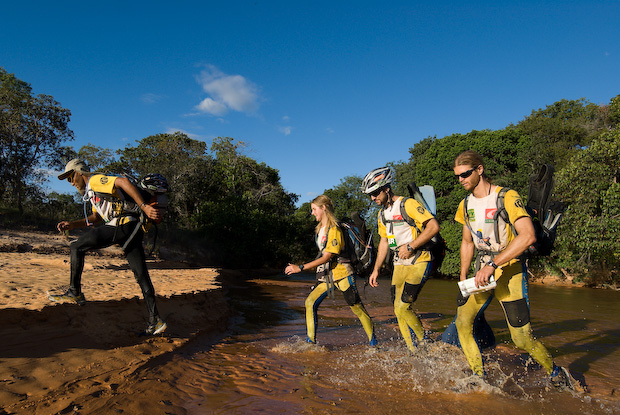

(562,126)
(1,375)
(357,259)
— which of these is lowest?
(1,375)

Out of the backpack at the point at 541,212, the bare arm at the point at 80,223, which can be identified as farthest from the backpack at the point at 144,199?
the backpack at the point at 541,212

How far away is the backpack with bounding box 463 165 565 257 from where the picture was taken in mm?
3342

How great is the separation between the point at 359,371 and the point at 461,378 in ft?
3.58

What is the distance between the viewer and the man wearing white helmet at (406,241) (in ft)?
13.7

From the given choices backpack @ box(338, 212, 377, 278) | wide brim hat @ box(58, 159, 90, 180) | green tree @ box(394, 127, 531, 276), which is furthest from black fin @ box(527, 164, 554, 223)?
green tree @ box(394, 127, 531, 276)

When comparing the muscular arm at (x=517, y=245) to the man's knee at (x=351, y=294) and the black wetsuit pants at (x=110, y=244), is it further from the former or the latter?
the black wetsuit pants at (x=110, y=244)

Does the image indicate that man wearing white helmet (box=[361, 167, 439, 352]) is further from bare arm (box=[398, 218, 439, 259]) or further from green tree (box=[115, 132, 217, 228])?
green tree (box=[115, 132, 217, 228])

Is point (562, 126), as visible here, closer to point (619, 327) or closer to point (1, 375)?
point (619, 327)

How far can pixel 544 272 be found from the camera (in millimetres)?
21578

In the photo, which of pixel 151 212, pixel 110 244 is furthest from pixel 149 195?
pixel 110 244

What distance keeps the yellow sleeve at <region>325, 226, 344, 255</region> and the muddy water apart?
1365 millimetres

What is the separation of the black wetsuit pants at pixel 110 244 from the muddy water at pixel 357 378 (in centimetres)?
103

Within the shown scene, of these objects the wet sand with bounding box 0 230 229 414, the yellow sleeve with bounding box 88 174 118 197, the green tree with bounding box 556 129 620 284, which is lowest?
the wet sand with bounding box 0 230 229 414

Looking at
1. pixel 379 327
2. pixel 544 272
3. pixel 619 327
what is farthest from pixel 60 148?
pixel 544 272
